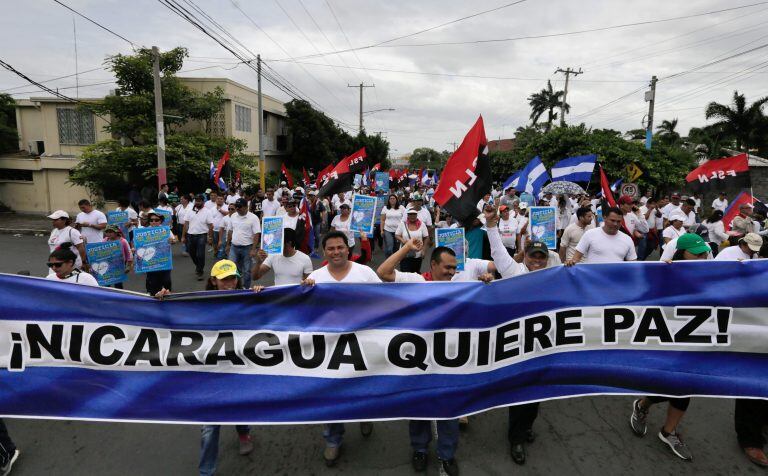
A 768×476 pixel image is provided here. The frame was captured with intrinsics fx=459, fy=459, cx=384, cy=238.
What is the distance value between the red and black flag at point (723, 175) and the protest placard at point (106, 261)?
9.99m

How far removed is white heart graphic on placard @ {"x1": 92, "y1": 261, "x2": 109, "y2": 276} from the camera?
226 inches

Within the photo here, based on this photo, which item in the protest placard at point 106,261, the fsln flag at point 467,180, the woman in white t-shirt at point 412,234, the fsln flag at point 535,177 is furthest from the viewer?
the fsln flag at point 535,177

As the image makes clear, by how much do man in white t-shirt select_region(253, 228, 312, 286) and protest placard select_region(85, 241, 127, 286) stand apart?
2462 millimetres

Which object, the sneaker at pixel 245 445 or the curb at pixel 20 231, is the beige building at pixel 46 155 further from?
the sneaker at pixel 245 445

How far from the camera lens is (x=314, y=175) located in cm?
3644

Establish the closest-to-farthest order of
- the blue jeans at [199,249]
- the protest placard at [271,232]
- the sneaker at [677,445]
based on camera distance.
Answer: the sneaker at [677,445] < the protest placard at [271,232] < the blue jeans at [199,249]

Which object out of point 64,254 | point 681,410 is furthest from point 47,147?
point 681,410

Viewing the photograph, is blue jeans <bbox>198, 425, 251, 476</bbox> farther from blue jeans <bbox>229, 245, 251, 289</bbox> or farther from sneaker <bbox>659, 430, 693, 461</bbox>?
blue jeans <bbox>229, 245, 251, 289</bbox>

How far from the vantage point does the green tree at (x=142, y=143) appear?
19.1 metres

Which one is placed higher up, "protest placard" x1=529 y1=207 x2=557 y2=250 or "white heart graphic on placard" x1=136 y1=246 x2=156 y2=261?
"protest placard" x1=529 y1=207 x2=557 y2=250

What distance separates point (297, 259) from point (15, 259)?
1004 centimetres

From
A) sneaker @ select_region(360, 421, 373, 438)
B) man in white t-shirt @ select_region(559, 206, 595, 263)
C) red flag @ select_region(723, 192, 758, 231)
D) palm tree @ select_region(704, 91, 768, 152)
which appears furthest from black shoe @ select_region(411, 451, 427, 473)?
palm tree @ select_region(704, 91, 768, 152)

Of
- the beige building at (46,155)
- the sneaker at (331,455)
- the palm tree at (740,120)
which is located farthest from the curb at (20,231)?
the palm tree at (740,120)

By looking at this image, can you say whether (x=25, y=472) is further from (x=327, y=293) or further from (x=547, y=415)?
(x=547, y=415)
